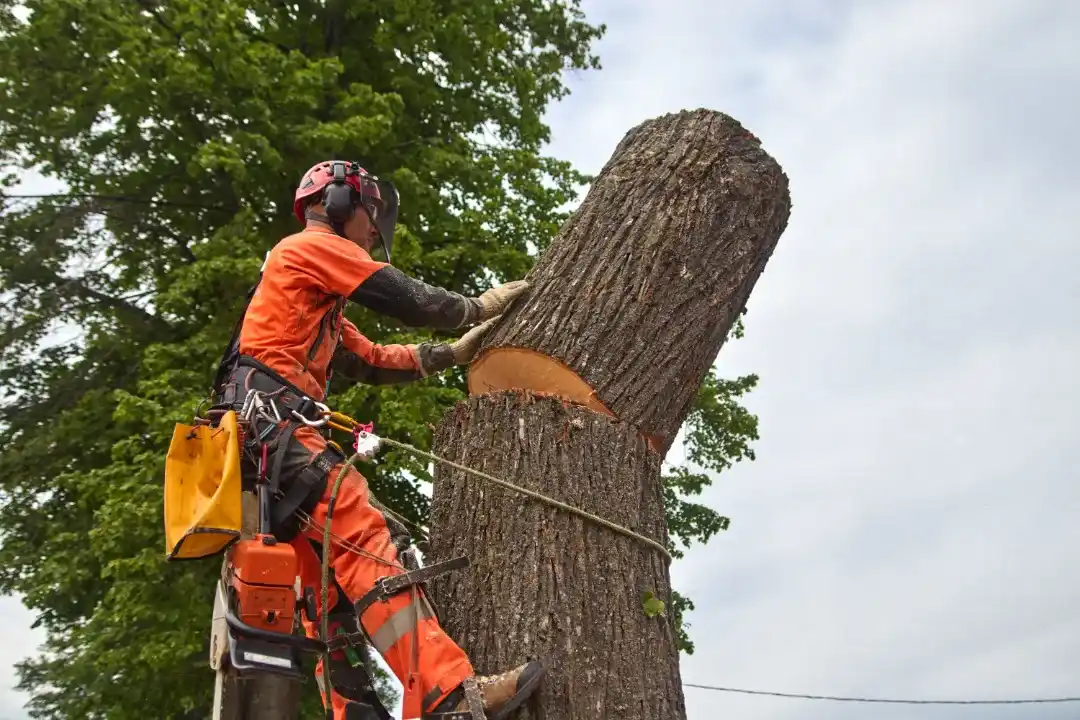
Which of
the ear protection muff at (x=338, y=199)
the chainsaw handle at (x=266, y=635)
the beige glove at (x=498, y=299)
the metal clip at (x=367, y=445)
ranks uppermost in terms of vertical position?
the ear protection muff at (x=338, y=199)

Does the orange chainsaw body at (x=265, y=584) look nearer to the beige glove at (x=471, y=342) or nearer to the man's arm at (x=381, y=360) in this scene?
the beige glove at (x=471, y=342)

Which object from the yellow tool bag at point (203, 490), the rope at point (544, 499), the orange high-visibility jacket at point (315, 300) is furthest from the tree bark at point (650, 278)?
the yellow tool bag at point (203, 490)

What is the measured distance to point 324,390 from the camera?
3.29 metres

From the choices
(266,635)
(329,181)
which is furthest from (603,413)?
(329,181)

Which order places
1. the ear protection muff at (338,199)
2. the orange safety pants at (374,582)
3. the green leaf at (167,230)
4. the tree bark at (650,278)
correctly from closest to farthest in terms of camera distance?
the orange safety pants at (374,582), the tree bark at (650,278), the ear protection muff at (338,199), the green leaf at (167,230)

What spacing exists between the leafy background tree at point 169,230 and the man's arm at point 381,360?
3.95 meters

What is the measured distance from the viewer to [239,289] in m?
8.52

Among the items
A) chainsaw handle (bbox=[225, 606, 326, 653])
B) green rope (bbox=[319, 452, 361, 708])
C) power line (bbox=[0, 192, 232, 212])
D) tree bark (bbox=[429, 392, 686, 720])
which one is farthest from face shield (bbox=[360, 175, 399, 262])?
power line (bbox=[0, 192, 232, 212])

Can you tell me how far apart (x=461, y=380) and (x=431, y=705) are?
6.81 metres

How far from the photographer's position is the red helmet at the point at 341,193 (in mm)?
3234

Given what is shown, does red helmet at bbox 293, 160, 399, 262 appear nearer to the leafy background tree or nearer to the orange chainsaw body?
the orange chainsaw body

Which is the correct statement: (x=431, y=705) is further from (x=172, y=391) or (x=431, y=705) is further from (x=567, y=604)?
(x=172, y=391)

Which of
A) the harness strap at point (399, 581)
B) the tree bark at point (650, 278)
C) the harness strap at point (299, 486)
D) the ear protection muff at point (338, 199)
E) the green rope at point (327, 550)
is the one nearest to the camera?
the harness strap at point (399, 581)

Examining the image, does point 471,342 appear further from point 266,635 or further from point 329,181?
point 266,635
